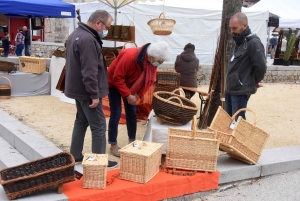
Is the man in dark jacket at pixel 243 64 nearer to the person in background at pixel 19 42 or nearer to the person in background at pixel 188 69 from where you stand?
the person in background at pixel 188 69

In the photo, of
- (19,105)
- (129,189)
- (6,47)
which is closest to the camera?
(129,189)

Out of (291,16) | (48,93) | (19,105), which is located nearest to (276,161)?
(19,105)

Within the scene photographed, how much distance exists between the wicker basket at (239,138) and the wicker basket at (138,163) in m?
0.83

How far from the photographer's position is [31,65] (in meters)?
8.64

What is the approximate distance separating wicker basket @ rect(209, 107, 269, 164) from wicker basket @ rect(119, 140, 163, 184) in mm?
832

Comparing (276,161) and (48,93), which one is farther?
(48,93)

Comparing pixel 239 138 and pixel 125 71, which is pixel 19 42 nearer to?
pixel 125 71

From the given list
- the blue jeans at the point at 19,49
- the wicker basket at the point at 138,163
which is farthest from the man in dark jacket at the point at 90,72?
the blue jeans at the point at 19,49

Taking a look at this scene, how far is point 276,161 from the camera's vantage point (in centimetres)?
438

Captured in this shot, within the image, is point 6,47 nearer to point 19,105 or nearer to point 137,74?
point 19,105

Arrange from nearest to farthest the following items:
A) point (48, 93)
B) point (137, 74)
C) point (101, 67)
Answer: point (101, 67) → point (137, 74) → point (48, 93)

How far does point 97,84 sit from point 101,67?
0.20 meters

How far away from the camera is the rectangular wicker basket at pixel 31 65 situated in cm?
860

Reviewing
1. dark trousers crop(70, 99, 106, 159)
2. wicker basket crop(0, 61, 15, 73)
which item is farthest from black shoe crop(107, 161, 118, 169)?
wicker basket crop(0, 61, 15, 73)
